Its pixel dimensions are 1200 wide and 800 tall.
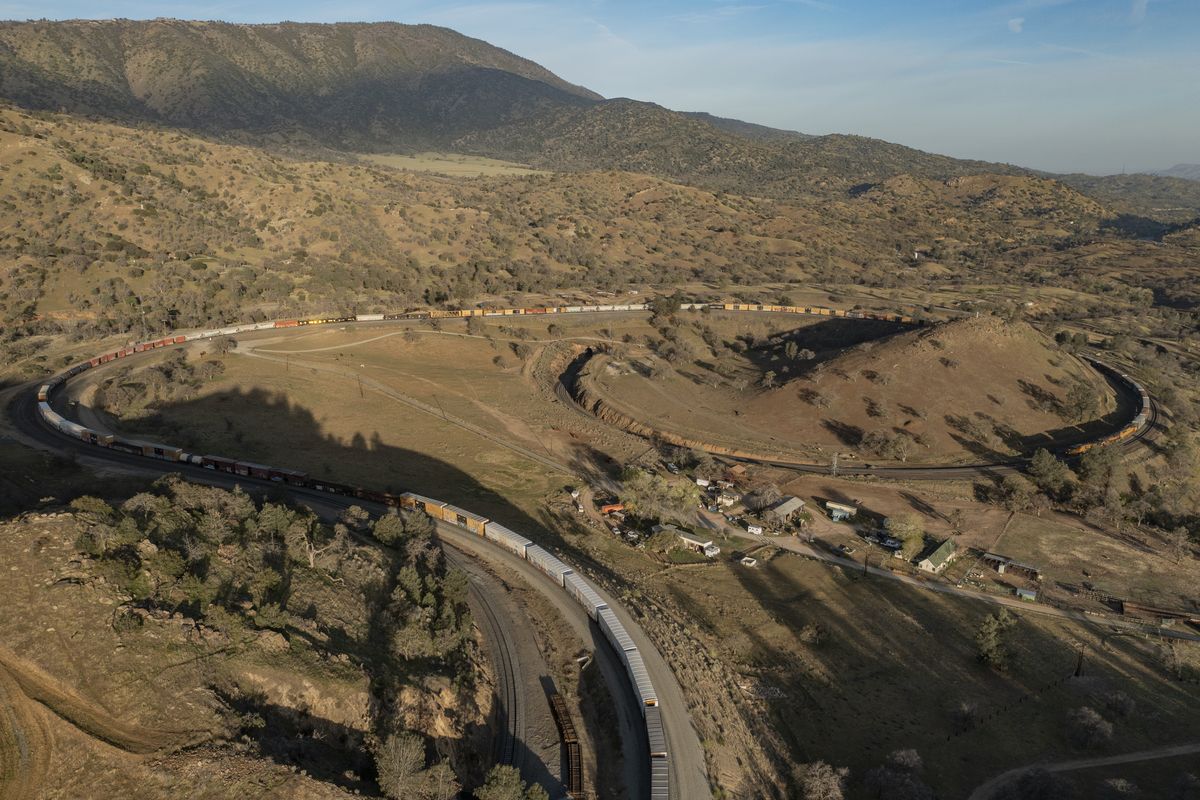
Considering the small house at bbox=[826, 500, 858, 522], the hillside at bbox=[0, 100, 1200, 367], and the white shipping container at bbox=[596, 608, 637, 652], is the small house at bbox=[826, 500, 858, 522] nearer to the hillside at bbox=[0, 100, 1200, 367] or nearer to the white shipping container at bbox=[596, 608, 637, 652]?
the white shipping container at bbox=[596, 608, 637, 652]

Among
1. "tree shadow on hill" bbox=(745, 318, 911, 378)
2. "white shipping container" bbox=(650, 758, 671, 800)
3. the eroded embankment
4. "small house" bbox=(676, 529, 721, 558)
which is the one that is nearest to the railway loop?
"white shipping container" bbox=(650, 758, 671, 800)

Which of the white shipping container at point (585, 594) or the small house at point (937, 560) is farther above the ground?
the white shipping container at point (585, 594)

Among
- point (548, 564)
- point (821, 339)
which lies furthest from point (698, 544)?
point (821, 339)

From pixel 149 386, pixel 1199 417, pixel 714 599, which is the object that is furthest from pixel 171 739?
pixel 1199 417

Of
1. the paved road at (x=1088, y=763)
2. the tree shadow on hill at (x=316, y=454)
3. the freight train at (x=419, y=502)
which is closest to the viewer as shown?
the paved road at (x=1088, y=763)

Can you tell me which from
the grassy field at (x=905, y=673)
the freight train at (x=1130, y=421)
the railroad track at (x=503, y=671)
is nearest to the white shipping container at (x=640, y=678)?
the railroad track at (x=503, y=671)

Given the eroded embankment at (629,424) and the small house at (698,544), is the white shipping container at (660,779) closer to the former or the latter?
the small house at (698,544)

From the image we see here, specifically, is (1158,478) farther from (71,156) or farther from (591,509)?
(71,156)
